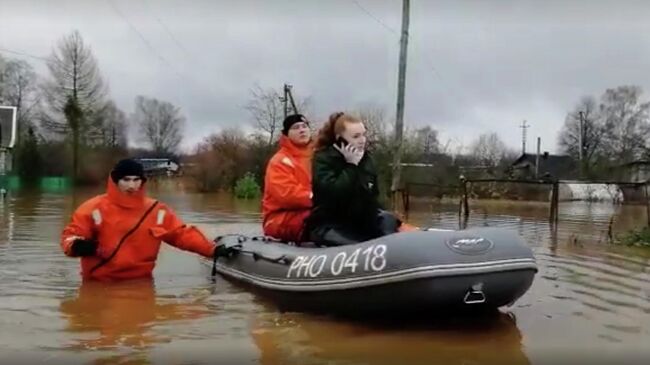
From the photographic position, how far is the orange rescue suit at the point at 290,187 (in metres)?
7.36

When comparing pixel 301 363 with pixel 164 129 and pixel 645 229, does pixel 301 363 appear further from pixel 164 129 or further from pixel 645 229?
pixel 164 129

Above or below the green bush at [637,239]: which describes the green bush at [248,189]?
below

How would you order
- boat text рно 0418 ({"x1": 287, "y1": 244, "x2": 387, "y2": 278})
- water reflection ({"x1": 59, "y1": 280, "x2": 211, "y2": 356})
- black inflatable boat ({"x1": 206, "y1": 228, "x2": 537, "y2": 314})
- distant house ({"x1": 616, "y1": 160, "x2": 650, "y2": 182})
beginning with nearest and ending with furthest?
water reflection ({"x1": 59, "y1": 280, "x2": 211, "y2": 356})
black inflatable boat ({"x1": 206, "y1": 228, "x2": 537, "y2": 314})
boat text рно 0418 ({"x1": 287, "y1": 244, "x2": 387, "y2": 278})
distant house ({"x1": 616, "y1": 160, "x2": 650, "y2": 182})

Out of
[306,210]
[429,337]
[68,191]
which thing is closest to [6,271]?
[306,210]

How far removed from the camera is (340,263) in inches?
241

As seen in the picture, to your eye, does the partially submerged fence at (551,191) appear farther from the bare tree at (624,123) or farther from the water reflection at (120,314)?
the bare tree at (624,123)

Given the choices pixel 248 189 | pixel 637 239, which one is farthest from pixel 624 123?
pixel 637 239

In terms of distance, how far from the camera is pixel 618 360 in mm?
5160

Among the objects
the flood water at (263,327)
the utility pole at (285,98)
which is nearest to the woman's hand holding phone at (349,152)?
the flood water at (263,327)

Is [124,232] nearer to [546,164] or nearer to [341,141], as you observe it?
[341,141]

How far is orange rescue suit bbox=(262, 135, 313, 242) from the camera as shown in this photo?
24.1ft

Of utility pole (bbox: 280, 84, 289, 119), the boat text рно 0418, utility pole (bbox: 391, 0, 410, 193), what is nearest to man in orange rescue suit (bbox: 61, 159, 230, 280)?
the boat text рно 0418

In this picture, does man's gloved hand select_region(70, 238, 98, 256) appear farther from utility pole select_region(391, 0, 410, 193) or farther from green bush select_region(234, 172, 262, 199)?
green bush select_region(234, 172, 262, 199)

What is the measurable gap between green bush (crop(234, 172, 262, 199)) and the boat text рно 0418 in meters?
27.3
